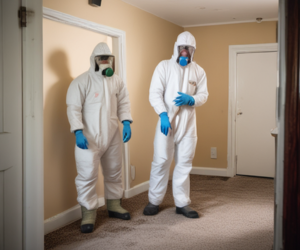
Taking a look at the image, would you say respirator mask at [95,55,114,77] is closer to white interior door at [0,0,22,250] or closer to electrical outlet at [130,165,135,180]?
white interior door at [0,0,22,250]

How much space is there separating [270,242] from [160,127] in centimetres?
120

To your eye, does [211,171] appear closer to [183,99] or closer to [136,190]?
[136,190]

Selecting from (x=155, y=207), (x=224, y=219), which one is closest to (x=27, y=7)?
(x=155, y=207)

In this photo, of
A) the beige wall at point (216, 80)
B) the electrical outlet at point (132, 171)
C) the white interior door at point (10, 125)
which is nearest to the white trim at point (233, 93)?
the beige wall at point (216, 80)

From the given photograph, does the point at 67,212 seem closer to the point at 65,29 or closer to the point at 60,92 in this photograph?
the point at 60,92

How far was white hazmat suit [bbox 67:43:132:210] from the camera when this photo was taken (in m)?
2.55

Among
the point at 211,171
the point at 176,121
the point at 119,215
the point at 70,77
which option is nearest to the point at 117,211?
the point at 119,215

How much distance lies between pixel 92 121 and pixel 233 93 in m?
2.51

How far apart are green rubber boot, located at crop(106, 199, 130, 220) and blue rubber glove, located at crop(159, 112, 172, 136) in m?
0.72

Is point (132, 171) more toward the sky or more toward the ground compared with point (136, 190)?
more toward the sky

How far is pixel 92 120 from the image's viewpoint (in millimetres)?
2609

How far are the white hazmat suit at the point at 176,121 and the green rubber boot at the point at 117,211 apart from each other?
32 centimetres

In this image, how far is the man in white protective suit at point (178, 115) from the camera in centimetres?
289

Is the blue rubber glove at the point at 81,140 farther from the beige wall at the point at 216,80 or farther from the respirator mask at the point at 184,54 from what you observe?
the beige wall at the point at 216,80
